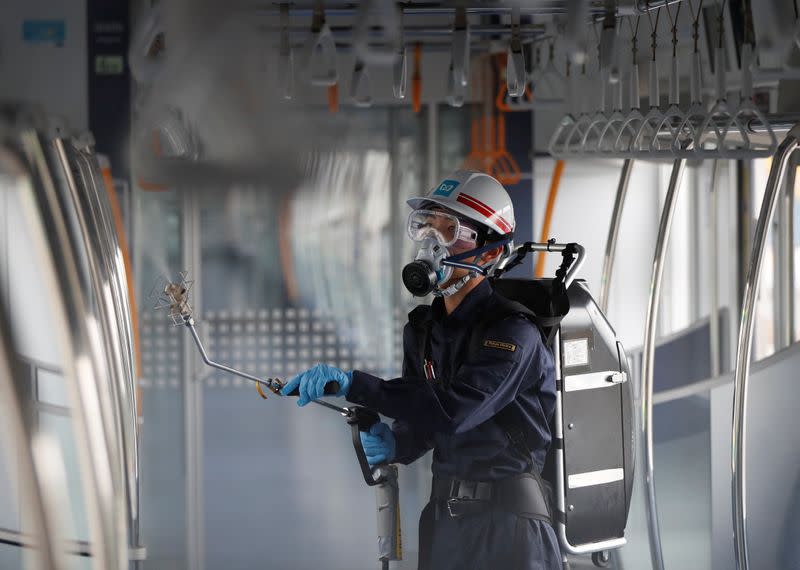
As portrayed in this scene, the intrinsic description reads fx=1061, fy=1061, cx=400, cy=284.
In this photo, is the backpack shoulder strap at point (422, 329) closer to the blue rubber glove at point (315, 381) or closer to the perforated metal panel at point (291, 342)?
the blue rubber glove at point (315, 381)

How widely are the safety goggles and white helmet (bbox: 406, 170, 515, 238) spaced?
0.09 ft

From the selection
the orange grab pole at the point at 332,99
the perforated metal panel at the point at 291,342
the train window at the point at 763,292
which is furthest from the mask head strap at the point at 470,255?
the perforated metal panel at the point at 291,342

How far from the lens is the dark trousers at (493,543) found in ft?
8.81

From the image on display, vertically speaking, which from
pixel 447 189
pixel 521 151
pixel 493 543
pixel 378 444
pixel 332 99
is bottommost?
pixel 493 543

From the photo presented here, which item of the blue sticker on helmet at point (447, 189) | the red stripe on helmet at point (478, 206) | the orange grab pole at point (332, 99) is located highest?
the orange grab pole at point (332, 99)

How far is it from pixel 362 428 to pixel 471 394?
0.38 metres

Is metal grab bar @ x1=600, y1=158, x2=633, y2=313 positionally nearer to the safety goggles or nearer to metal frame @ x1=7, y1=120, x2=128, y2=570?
the safety goggles

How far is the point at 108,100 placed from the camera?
5246mm

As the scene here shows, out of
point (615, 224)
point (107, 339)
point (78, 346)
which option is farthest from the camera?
point (615, 224)

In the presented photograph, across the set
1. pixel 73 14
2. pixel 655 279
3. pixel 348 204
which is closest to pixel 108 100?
pixel 73 14

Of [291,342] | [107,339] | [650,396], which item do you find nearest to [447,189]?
[107,339]

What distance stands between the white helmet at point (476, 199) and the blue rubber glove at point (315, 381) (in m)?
0.54

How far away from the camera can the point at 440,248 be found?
269 centimetres

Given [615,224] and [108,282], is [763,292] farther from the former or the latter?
[108,282]
